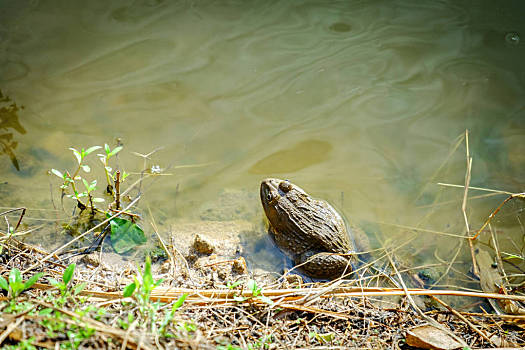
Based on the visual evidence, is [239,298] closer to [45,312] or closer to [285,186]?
[45,312]

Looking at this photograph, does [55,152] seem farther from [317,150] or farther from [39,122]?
[317,150]

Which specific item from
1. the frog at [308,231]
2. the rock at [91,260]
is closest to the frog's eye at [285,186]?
the frog at [308,231]

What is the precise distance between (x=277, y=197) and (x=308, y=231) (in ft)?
1.47

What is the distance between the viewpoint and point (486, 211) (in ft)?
13.3

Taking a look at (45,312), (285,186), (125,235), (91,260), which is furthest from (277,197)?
(45,312)

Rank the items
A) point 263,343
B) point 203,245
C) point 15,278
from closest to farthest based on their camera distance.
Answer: point 15,278
point 263,343
point 203,245

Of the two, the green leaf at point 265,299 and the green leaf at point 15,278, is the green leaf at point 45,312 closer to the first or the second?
the green leaf at point 15,278

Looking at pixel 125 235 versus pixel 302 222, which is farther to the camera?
pixel 302 222

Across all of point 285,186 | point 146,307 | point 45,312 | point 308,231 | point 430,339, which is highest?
point 45,312

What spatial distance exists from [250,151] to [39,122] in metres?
2.36

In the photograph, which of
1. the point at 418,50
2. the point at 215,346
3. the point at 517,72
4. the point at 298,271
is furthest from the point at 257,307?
the point at 517,72

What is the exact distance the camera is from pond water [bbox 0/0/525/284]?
4.01 metres

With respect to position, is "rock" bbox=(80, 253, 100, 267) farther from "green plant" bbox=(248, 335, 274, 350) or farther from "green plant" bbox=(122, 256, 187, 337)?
"green plant" bbox=(248, 335, 274, 350)

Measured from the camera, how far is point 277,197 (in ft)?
12.2
